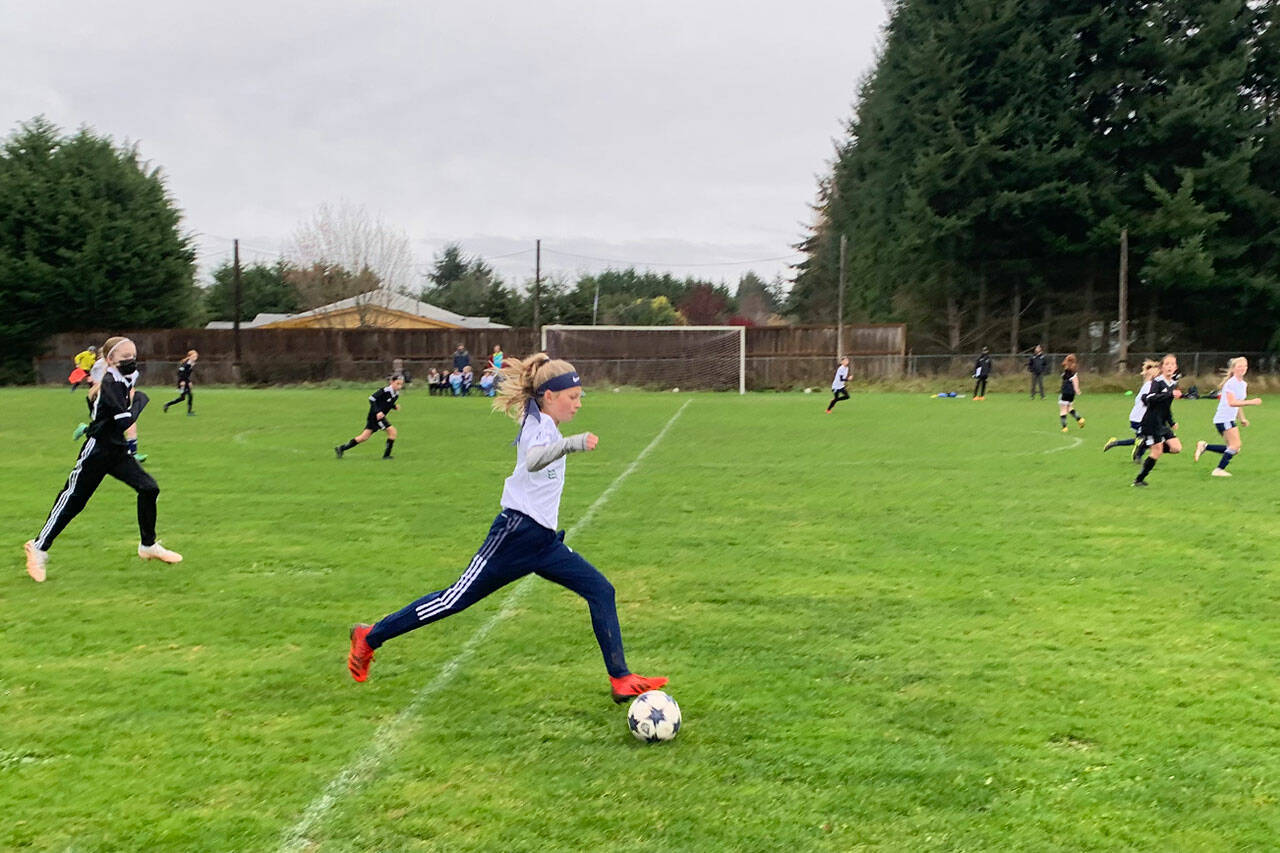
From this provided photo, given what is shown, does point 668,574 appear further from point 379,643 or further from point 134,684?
point 134,684

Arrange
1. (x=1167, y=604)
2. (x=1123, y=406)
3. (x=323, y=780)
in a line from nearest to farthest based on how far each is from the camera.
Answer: (x=323, y=780) < (x=1167, y=604) < (x=1123, y=406)

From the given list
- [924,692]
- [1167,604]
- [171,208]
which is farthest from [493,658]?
[171,208]

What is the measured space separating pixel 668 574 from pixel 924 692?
311cm

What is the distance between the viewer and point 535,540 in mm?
5117

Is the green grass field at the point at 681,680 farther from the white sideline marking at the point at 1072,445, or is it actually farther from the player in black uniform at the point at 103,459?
the white sideline marking at the point at 1072,445

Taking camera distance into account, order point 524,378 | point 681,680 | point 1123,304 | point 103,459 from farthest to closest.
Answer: point 1123,304, point 103,459, point 681,680, point 524,378

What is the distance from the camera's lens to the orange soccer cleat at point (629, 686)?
5.07 meters

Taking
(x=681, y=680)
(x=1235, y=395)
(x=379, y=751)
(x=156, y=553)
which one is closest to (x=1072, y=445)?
(x=1235, y=395)

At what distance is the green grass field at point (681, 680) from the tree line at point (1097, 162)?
38.0 m

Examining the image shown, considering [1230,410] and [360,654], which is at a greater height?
[1230,410]

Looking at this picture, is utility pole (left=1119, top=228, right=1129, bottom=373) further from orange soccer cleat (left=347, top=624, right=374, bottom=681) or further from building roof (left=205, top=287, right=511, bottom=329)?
orange soccer cleat (left=347, top=624, right=374, bottom=681)

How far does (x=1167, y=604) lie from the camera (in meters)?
7.09

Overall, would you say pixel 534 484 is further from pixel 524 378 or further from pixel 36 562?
pixel 36 562

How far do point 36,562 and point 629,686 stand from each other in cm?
544
